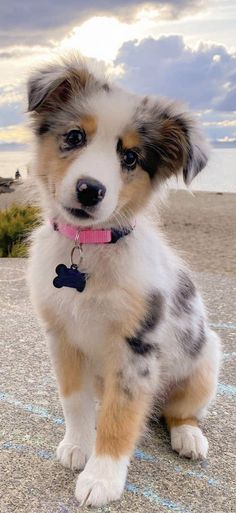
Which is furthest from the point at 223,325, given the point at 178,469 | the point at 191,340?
the point at 178,469

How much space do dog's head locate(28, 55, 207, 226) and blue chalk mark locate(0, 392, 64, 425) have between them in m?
1.37

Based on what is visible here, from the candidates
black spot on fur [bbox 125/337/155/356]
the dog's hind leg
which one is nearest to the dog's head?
black spot on fur [bbox 125/337/155/356]

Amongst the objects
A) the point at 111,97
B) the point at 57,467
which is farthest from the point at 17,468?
the point at 111,97

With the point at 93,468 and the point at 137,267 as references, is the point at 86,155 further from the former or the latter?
the point at 93,468

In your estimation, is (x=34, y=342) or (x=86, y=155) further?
(x=34, y=342)

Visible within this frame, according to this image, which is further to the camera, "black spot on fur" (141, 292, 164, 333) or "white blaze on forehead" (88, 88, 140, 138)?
"black spot on fur" (141, 292, 164, 333)

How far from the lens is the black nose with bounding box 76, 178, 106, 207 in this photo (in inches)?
110

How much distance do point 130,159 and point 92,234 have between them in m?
0.42

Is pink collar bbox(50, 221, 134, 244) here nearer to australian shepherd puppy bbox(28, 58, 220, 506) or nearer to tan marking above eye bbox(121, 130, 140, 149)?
australian shepherd puppy bbox(28, 58, 220, 506)

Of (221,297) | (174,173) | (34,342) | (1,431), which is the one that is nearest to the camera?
(174,173)

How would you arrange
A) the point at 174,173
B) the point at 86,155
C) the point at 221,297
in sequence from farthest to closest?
the point at 221,297, the point at 174,173, the point at 86,155

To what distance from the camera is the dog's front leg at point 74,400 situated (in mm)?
3432

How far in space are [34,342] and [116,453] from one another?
241cm

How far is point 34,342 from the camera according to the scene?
17.9ft
